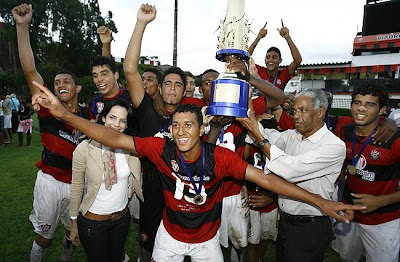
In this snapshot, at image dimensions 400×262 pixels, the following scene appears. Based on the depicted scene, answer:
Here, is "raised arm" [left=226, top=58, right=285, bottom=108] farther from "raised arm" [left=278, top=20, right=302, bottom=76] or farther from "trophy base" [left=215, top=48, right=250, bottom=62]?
"raised arm" [left=278, top=20, right=302, bottom=76]

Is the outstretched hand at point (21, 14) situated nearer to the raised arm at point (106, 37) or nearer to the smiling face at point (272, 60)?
the raised arm at point (106, 37)

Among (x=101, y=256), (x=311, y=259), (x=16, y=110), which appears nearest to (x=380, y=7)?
(x=311, y=259)

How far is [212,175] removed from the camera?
2.73m

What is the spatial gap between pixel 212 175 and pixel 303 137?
1239mm

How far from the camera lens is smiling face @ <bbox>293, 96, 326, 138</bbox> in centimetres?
301

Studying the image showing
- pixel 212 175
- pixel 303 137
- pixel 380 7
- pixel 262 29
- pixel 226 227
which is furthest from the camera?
pixel 380 7

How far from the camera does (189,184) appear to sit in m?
2.76

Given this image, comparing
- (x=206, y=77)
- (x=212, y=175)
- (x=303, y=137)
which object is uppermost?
(x=206, y=77)

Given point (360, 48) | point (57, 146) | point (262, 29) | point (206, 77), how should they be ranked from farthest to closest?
point (360, 48), point (262, 29), point (206, 77), point (57, 146)

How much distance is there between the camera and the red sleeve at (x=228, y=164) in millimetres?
2645

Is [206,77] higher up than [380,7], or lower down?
lower down

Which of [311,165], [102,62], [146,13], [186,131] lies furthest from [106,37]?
[311,165]

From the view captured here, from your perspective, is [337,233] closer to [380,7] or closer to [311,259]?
[311,259]

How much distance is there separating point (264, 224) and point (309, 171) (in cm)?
151
